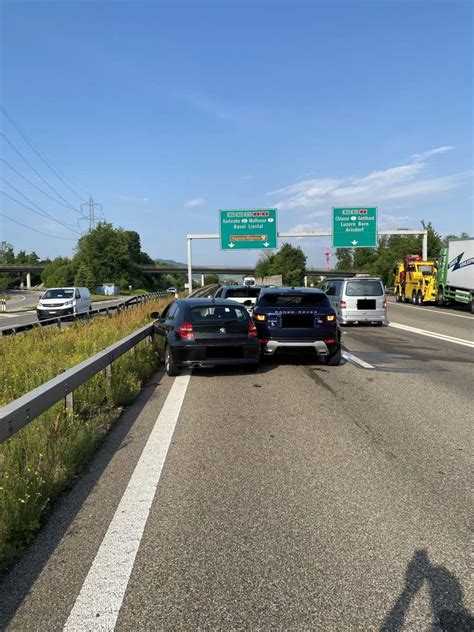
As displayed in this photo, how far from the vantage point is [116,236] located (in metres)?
107

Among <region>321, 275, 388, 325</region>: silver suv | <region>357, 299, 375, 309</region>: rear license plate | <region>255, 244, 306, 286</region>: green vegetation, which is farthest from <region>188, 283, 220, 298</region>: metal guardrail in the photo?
<region>255, 244, 306, 286</region>: green vegetation

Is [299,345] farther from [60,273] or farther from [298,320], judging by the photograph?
[60,273]

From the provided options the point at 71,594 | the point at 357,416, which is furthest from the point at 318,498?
the point at 357,416

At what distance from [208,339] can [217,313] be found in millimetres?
808

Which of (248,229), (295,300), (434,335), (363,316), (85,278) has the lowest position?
(434,335)

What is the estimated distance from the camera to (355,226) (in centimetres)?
3591

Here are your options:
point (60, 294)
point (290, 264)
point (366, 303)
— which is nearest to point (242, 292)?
point (366, 303)

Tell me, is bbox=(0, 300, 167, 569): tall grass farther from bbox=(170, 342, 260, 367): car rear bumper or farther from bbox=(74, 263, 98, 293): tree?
bbox=(74, 263, 98, 293): tree

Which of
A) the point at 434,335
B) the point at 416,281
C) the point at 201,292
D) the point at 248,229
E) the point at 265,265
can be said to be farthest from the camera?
the point at 265,265

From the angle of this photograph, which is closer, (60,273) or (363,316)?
(363,316)

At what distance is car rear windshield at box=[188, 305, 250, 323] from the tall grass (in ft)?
→ 4.57

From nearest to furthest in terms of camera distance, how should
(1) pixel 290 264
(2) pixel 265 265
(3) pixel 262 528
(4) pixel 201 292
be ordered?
(3) pixel 262 528, (4) pixel 201 292, (1) pixel 290 264, (2) pixel 265 265

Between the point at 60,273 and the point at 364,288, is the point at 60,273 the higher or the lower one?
the higher one

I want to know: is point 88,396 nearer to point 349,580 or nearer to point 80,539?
point 80,539
